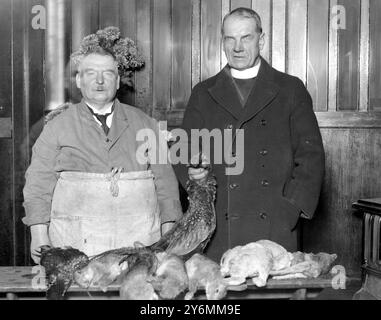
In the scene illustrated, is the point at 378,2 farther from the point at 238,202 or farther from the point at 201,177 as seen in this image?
the point at 201,177

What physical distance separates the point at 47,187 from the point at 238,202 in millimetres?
953

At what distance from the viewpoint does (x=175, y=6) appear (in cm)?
414

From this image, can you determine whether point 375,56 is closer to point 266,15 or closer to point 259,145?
point 266,15

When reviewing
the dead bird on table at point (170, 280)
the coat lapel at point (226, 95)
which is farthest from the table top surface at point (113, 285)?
the coat lapel at point (226, 95)

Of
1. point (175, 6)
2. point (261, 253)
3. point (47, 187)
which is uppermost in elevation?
point (175, 6)

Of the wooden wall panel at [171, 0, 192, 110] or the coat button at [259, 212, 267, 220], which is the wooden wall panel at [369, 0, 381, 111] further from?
the coat button at [259, 212, 267, 220]

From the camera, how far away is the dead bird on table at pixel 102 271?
81.7 inches

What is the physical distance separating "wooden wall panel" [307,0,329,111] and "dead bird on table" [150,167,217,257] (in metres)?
1.96

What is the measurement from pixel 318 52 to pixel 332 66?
147 mm

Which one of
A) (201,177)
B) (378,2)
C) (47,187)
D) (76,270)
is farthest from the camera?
(378,2)

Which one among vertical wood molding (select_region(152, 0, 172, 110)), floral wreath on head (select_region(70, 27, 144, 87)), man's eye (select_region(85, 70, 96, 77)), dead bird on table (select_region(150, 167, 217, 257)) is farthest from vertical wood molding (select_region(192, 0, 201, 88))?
dead bird on table (select_region(150, 167, 217, 257))

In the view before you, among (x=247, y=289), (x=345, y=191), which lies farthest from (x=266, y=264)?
(x=345, y=191)

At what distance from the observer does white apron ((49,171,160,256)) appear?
2.62 meters
